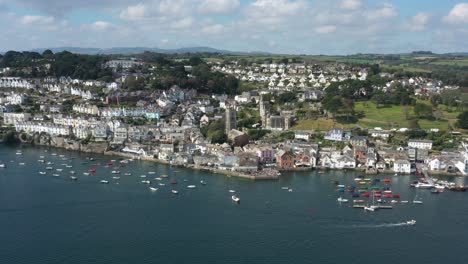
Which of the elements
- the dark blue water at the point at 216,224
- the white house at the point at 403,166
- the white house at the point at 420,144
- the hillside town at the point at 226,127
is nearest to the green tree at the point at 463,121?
the hillside town at the point at 226,127

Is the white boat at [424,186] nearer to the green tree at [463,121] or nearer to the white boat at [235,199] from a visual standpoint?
the white boat at [235,199]

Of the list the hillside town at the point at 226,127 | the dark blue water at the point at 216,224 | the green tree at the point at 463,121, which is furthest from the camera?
the green tree at the point at 463,121

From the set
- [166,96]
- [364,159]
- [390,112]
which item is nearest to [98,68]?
[166,96]

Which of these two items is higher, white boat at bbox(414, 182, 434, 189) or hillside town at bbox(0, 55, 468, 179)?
hillside town at bbox(0, 55, 468, 179)

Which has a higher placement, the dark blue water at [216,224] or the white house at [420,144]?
the white house at [420,144]

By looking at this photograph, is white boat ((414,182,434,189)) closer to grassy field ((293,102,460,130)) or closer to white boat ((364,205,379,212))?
white boat ((364,205,379,212))

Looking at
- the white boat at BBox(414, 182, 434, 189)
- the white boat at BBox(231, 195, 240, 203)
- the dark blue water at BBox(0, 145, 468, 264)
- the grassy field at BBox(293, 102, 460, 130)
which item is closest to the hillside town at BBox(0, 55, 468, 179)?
the grassy field at BBox(293, 102, 460, 130)
